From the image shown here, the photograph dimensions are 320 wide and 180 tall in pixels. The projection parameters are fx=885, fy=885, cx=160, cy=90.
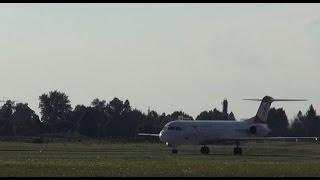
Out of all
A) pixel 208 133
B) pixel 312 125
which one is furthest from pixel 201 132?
pixel 312 125

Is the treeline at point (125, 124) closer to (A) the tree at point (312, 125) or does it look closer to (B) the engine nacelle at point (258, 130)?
(A) the tree at point (312, 125)

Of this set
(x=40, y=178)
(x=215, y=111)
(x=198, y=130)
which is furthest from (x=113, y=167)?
(x=215, y=111)

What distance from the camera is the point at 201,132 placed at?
79.2m

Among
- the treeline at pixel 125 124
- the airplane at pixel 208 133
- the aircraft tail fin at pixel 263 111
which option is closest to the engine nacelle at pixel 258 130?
the airplane at pixel 208 133

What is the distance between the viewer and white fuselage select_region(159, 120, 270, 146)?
78.4 metres

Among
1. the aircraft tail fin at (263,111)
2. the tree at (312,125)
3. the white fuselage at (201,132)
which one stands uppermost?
the tree at (312,125)

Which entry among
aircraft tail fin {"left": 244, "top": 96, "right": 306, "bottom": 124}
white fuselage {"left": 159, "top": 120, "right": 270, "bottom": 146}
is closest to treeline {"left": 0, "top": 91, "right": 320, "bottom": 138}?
aircraft tail fin {"left": 244, "top": 96, "right": 306, "bottom": 124}

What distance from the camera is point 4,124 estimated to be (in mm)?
166375

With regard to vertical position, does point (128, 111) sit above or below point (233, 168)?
above

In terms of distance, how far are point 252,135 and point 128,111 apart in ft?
387

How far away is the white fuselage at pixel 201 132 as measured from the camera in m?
78.4

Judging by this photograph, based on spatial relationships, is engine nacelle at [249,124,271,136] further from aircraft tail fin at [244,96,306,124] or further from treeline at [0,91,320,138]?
treeline at [0,91,320,138]

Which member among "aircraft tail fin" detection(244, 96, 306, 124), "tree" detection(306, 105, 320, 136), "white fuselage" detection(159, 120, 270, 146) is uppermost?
"tree" detection(306, 105, 320, 136)

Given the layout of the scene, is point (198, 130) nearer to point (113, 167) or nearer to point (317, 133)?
point (113, 167)
